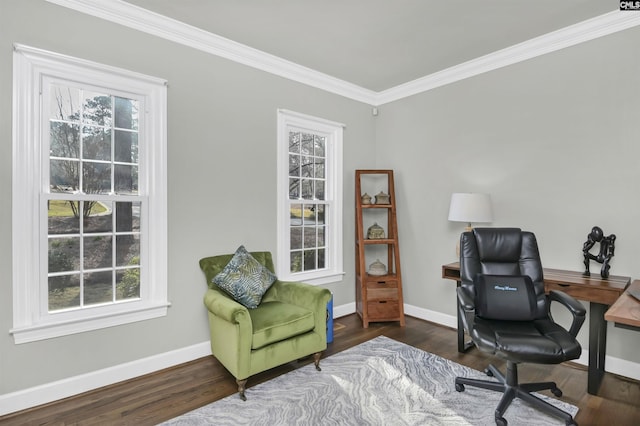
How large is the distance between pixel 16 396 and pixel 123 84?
88.4 inches

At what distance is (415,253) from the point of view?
4.12 metres

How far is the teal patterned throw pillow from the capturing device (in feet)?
9.11

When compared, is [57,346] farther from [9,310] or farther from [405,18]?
[405,18]

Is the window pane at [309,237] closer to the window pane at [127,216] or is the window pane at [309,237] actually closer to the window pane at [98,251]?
the window pane at [127,216]

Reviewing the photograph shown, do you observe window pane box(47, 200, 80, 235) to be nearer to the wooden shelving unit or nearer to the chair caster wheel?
the wooden shelving unit

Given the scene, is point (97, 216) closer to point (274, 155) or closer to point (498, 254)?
point (274, 155)

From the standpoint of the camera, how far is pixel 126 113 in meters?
2.66

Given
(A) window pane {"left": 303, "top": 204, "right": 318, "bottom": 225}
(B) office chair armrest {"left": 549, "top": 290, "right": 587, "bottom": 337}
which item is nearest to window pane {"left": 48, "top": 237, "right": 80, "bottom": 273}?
(A) window pane {"left": 303, "top": 204, "right": 318, "bottom": 225}

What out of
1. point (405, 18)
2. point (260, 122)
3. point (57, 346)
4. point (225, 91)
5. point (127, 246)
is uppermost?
point (405, 18)

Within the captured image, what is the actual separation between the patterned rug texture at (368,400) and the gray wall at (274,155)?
3.03ft

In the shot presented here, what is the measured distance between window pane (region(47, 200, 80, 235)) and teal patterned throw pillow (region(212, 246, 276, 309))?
1.08 metres

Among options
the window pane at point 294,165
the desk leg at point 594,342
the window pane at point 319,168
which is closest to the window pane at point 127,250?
the window pane at point 294,165


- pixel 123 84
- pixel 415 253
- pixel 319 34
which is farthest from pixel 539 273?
pixel 123 84

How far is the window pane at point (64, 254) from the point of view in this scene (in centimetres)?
236
